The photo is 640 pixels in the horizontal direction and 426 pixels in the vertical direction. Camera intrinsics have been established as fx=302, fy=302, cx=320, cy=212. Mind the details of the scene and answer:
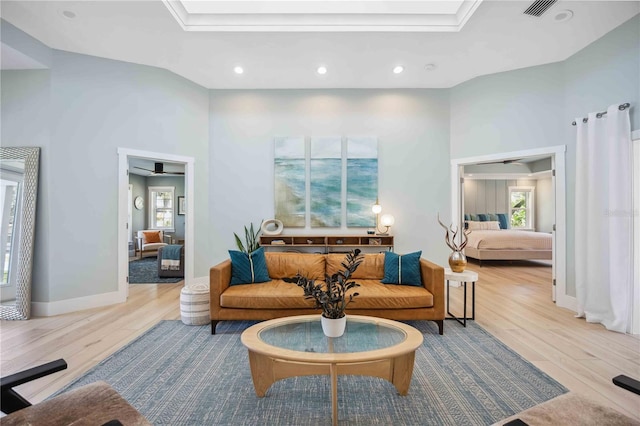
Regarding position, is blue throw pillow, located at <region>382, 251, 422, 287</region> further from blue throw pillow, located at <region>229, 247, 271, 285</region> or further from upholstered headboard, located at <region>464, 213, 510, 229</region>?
upholstered headboard, located at <region>464, 213, 510, 229</region>

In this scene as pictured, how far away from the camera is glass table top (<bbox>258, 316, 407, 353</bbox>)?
1.85 m

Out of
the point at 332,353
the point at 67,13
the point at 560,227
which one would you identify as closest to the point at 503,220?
the point at 560,227

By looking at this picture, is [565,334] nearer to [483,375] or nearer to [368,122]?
[483,375]

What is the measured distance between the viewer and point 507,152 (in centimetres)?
430

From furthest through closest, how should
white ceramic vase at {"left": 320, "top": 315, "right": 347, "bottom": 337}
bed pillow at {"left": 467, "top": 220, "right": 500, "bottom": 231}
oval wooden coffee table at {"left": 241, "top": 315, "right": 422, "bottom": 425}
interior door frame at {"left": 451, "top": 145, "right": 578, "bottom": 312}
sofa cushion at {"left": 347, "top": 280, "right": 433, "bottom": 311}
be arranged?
bed pillow at {"left": 467, "top": 220, "right": 500, "bottom": 231} → interior door frame at {"left": 451, "top": 145, "right": 578, "bottom": 312} → sofa cushion at {"left": 347, "top": 280, "right": 433, "bottom": 311} → white ceramic vase at {"left": 320, "top": 315, "right": 347, "bottom": 337} → oval wooden coffee table at {"left": 241, "top": 315, "right": 422, "bottom": 425}

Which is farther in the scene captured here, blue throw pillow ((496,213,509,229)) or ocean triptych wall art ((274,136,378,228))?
blue throw pillow ((496,213,509,229))

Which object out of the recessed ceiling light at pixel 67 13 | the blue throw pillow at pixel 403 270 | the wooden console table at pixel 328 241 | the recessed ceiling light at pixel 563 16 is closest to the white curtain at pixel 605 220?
the recessed ceiling light at pixel 563 16

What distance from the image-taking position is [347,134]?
5000 millimetres

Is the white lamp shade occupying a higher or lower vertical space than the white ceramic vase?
higher

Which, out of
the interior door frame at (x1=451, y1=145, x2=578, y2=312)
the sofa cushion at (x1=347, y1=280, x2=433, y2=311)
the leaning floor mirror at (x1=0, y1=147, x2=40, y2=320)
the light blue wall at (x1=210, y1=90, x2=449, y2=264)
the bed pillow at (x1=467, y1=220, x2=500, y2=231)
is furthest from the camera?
the bed pillow at (x1=467, y1=220, x2=500, y2=231)

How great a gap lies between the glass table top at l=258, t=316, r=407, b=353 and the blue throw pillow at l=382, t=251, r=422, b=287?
104cm

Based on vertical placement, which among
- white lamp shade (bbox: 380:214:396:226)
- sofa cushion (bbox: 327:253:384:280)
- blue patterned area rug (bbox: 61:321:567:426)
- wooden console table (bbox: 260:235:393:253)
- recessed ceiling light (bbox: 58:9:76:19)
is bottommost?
blue patterned area rug (bbox: 61:321:567:426)

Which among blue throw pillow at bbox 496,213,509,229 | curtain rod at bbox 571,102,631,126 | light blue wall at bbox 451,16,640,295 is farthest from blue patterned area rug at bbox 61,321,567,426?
blue throw pillow at bbox 496,213,509,229

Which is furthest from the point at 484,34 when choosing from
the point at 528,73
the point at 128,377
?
the point at 128,377
